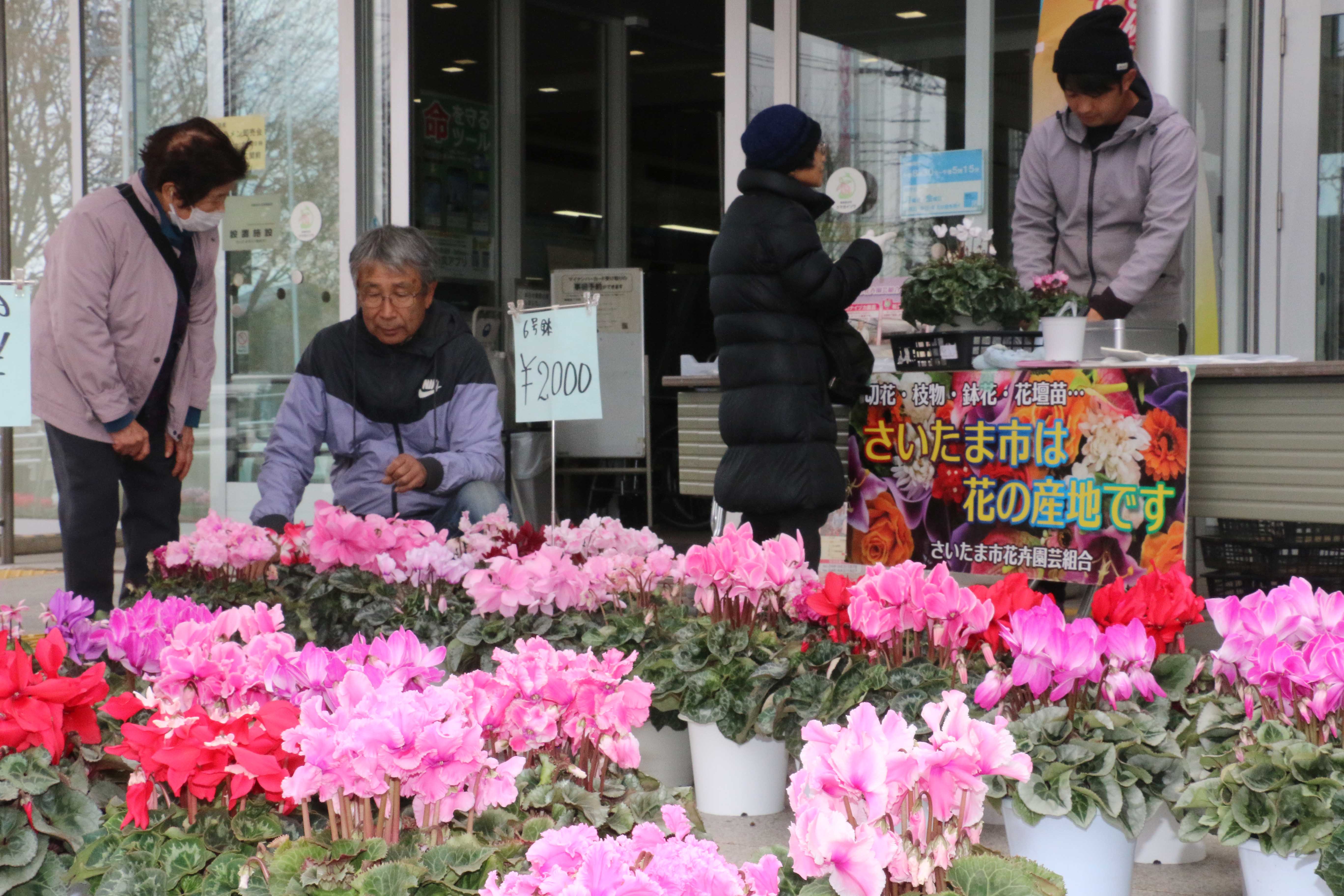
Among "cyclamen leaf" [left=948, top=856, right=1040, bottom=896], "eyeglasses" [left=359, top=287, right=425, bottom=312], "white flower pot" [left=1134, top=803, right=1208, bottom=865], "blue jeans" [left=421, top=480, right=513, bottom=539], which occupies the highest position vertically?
"eyeglasses" [left=359, top=287, right=425, bottom=312]

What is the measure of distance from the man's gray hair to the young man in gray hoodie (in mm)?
1900

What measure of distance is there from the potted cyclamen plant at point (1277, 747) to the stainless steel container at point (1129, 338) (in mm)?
1729

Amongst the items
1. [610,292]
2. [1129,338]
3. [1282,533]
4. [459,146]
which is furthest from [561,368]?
[459,146]

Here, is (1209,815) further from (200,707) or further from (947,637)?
(200,707)

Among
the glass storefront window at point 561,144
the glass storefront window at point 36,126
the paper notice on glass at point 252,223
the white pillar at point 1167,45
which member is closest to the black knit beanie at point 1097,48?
the white pillar at point 1167,45

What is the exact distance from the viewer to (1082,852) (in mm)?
1815

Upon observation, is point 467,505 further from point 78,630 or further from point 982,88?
point 982,88

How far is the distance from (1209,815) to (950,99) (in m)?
4.67

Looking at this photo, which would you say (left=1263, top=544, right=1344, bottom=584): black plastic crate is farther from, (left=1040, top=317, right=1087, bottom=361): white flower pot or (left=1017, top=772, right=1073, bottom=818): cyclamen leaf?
(left=1017, top=772, right=1073, bottom=818): cyclamen leaf

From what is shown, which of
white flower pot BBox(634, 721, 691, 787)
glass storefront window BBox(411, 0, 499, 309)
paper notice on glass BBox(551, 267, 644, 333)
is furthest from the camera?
glass storefront window BBox(411, 0, 499, 309)

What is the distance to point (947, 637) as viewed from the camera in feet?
7.12

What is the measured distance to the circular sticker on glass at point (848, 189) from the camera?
5.97 meters

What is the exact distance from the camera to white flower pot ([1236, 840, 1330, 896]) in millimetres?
1651

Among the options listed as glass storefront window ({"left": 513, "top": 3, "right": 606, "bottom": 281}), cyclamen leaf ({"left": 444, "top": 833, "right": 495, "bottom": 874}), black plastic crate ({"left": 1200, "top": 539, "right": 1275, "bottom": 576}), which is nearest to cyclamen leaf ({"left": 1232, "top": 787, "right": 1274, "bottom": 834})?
cyclamen leaf ({"left": 444, "top": 833, "right": 495, "bottom": 874})
